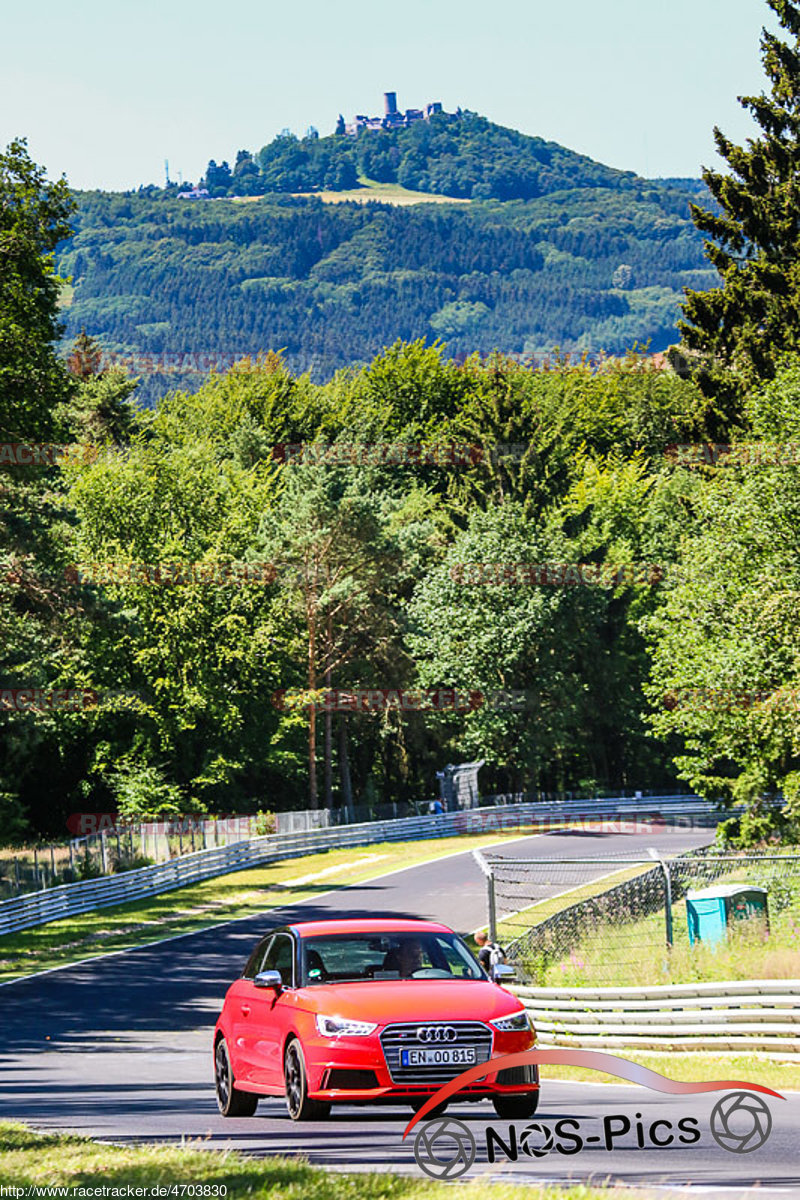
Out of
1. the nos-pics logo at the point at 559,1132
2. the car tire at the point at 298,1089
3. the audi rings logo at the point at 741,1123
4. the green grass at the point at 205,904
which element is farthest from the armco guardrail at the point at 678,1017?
the green grass at the point at 205,904

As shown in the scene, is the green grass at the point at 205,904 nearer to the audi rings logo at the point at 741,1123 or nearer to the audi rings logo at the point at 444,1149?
the audi rings logo at the point at 741,1123

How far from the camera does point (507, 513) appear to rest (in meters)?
75.3

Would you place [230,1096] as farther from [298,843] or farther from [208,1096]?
[298,843]

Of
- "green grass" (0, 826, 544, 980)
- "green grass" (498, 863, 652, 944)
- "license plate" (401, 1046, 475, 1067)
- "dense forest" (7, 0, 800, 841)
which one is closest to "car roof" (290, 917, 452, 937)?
"license plate" (401, 1046, 475, 1067)

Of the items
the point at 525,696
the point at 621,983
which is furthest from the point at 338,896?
the point at 525,696

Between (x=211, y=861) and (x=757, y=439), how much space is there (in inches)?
893

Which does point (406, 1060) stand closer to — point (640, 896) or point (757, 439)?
point (640, 896)

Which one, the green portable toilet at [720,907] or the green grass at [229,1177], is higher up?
the green grass at [229,1177]

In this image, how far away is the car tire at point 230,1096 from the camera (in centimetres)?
1295

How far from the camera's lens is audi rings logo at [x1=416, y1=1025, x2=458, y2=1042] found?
1073cm

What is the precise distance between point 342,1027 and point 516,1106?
142cm

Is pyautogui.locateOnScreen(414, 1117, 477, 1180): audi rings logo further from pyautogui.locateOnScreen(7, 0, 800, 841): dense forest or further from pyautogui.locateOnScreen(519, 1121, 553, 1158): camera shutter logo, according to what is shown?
pyautogui.locateOnScreen(7, 0, 800, 841): dense forest

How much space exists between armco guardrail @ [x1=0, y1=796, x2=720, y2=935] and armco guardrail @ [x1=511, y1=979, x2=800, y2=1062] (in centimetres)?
2428

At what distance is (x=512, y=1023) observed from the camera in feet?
36.1
